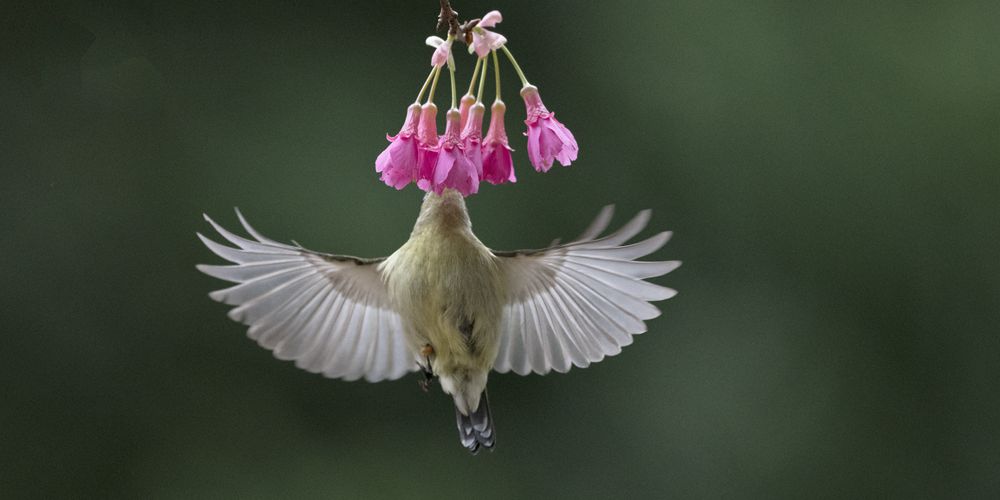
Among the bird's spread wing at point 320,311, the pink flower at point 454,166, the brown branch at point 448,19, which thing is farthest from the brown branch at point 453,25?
the bird's spread wing at point 320,311

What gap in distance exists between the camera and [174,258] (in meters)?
5.20

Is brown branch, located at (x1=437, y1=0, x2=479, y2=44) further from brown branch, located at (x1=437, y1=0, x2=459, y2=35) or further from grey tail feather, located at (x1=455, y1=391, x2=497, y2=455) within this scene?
grey tail feather, located at (x1=455, y1=391, x2=497, y2=455)

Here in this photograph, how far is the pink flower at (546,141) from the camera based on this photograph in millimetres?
2289

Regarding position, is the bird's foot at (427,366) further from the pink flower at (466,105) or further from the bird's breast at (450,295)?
the pink flower at (466,105)

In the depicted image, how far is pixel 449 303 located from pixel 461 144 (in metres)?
0.63

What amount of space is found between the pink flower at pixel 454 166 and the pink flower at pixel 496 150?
13cm

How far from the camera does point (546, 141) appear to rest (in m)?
2.29

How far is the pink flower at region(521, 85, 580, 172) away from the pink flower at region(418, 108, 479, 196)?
0.14 meters

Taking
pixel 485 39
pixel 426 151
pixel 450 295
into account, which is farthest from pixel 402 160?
pixel 450 295

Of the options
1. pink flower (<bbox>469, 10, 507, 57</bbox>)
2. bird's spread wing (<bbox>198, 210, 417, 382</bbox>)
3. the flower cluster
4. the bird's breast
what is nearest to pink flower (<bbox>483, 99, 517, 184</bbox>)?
the flower cluster

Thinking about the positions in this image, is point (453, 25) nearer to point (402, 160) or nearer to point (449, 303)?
point (402, 160)

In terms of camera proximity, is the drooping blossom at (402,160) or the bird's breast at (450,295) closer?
the drooping blossom at (402,160)

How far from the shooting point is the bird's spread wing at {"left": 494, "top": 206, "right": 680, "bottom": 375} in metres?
2.75

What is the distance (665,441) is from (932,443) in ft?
4.14
